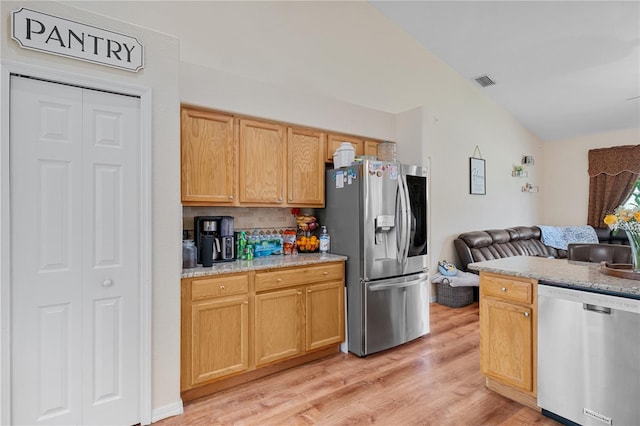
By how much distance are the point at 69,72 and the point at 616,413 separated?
3.52 m

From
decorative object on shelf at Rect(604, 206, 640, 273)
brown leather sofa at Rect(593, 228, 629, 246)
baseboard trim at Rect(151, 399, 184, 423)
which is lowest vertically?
baseboard trim at Rect(151, 399, 184, 423)

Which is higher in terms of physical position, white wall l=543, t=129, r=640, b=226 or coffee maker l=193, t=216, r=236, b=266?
white wall l=543, t=129, r=640, b=226

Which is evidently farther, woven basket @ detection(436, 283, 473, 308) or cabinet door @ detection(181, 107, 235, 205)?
woven basket @ detection(436, 283, 473, 308)

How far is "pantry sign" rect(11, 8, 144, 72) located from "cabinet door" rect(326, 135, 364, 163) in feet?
6.19

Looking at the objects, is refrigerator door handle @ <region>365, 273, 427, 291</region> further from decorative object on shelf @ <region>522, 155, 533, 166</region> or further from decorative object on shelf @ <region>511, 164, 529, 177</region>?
decorative object on shelf @ <region>522, 155, 533, 166</region>

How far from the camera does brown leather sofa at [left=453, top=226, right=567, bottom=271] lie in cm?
488

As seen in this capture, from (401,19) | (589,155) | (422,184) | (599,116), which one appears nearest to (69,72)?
(422,184)

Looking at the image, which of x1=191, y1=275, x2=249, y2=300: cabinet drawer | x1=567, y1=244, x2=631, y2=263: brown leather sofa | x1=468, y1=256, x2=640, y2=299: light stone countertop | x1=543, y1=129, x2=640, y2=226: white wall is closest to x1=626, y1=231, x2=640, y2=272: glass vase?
x1=468, y1=256, x2=640, y2=299: light stone countertop

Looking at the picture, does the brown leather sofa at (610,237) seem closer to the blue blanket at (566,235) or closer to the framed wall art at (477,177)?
the blue blanket at (566,235)

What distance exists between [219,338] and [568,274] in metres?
2.37

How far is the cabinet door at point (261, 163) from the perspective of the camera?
2.93 meters

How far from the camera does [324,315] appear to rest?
2.97 meters

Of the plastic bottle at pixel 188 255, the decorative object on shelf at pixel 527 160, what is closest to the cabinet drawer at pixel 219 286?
the plastic bottle at pixel 188 255

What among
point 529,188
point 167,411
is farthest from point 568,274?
point 529,188
